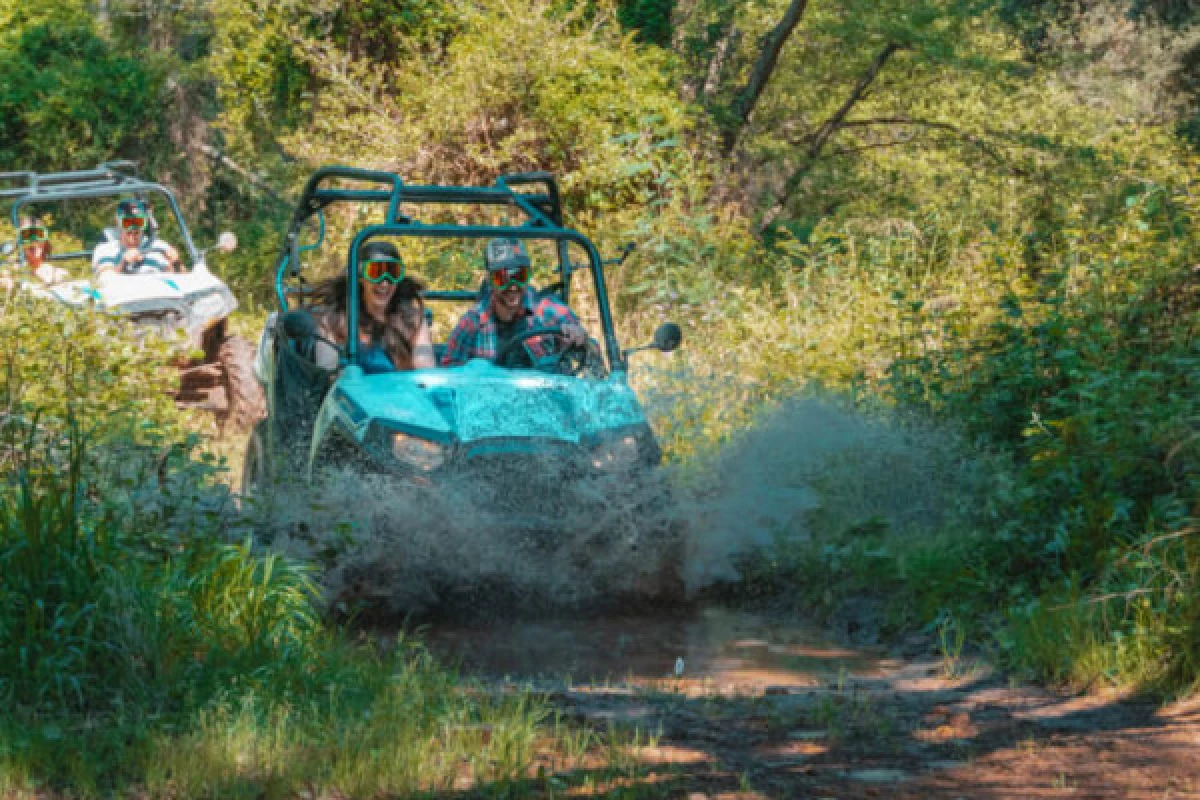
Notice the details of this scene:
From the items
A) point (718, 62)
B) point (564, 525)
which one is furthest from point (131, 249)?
point (718, 62)

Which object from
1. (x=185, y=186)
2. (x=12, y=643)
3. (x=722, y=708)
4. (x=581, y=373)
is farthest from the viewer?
(x=185, y=186)

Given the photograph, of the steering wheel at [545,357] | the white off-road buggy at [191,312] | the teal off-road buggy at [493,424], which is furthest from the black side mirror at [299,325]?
the white off-road buggy at [191,312]

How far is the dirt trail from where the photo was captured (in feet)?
13.0

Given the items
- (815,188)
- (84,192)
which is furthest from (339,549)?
(815,188)

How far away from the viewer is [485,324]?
8188mm

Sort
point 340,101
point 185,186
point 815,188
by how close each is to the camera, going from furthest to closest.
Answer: point 185,186 → point 815,188 → point 340,101

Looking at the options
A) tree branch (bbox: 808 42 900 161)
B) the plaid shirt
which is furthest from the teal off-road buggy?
tree branch (bbox: 808 42 900 161)

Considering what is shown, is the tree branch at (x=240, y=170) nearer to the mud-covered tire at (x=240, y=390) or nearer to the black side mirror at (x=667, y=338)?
the mud-covered tire at (x=240, y=390)

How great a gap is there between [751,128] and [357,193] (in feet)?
36.0

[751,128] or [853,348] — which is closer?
[853,348]

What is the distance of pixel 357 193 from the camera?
27.8 ft

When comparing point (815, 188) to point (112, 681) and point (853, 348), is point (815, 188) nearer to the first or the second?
point (853, 348)

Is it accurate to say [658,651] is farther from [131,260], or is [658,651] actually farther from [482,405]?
[131,260]

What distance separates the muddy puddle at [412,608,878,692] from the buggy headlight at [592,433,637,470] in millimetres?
709
